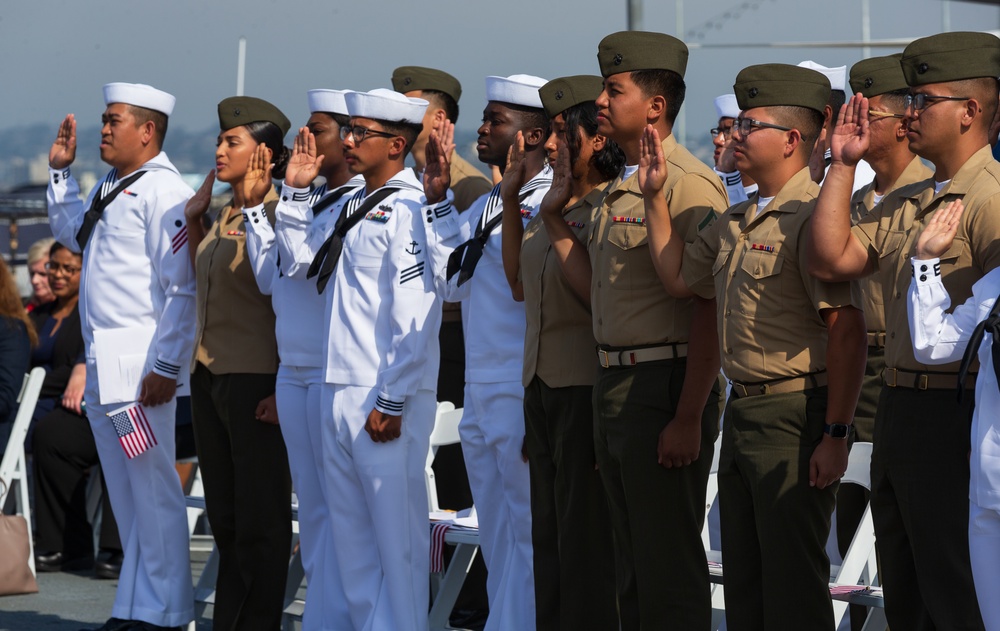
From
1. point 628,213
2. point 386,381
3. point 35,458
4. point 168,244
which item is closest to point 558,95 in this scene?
point 628,213

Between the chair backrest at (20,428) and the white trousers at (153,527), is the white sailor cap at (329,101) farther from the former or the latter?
the chair backrest at (20,428)

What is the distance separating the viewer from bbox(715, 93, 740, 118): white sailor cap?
6852mm

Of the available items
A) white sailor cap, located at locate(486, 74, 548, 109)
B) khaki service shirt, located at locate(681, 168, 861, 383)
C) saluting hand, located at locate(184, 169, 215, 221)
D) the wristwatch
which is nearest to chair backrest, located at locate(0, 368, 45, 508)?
saluting hand, located at locate(184, 169, 215, 221)

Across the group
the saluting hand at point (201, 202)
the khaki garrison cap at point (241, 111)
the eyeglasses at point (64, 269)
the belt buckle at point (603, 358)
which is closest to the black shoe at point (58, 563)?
the eyeglasses at point (64, 269)

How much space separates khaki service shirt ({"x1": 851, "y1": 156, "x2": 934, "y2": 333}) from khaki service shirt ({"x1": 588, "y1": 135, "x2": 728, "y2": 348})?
795 mm

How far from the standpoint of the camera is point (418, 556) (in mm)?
5602

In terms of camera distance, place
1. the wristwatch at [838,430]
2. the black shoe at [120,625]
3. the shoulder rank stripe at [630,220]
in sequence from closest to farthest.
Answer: the wristwatch at [838,430], the shoulder rank stripe at [630,220], the black shoe at [120,625]

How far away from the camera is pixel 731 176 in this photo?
673 centimetres

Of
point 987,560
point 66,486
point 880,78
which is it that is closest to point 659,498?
point 987,560

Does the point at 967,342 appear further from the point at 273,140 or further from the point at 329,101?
the point at 273,140

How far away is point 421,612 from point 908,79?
8.94 feet

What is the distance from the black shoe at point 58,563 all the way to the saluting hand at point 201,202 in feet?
9.71

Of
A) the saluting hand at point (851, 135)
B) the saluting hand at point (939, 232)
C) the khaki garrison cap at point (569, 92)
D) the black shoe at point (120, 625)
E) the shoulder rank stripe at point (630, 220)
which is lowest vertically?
the black shoe at point (120, 625)

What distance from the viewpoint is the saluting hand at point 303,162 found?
5.73 meters
